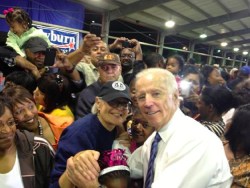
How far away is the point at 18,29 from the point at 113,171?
5.80ft

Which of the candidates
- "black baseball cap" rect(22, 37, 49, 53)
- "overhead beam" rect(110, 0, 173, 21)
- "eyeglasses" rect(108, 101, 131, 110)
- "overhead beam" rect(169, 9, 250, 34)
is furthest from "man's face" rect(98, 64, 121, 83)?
"overhead beam" rect(169, 9, 250, 34)

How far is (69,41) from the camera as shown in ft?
20.5

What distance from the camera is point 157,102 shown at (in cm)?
133

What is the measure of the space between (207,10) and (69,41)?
17.0ft

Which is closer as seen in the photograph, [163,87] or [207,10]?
[163,87]

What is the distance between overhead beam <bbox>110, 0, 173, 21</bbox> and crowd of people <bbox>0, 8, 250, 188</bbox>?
5.16m

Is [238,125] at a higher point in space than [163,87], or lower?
lower

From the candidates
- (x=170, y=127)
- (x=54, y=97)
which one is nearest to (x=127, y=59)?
(x=54, y=97)

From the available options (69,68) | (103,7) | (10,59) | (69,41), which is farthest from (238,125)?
(103,7)

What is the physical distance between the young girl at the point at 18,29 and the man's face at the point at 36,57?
0.07 meters

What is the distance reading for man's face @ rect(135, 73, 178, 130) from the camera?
1.32m

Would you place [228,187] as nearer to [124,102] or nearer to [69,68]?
[124,102]

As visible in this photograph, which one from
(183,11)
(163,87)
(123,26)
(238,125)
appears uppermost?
(183,11)

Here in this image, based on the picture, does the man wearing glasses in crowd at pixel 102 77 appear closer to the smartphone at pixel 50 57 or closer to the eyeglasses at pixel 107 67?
the eyeglasses at pixel 107 67
